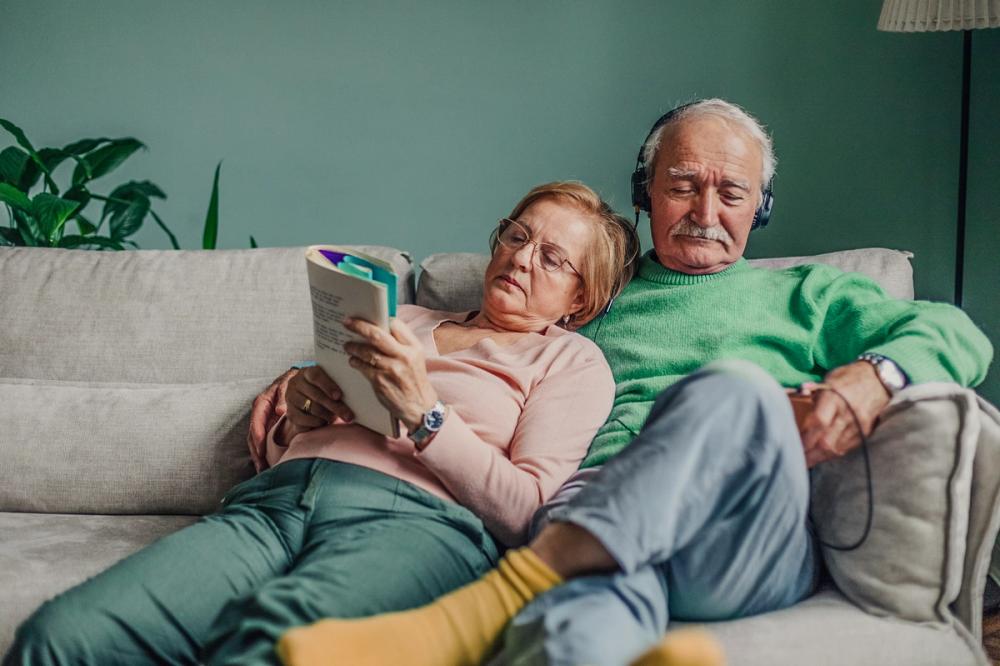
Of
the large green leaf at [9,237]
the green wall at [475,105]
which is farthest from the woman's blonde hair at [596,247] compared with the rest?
the large green leaf at [9,237]

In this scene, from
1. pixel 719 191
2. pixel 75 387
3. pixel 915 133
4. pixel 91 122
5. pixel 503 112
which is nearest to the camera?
pixel 719 191

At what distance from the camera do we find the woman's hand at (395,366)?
4.07 feet

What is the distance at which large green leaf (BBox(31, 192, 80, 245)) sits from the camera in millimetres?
2264

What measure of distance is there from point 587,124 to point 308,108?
0.82 metres

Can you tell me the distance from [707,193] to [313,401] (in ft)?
2.52

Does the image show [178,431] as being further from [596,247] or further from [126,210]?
[126,210]

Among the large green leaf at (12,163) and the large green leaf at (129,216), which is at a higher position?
the large green leaf at (12,163)

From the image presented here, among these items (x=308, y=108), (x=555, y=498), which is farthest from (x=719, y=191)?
(x=308, y=108)

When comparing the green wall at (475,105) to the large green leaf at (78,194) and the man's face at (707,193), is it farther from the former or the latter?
the man's face at (707,193)

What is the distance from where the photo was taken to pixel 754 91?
2.48 metres

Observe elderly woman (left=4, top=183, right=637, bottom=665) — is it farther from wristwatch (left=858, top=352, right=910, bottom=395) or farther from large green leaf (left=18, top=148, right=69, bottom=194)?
large green leaf (left=18, top=148, right=69, bottom=194)

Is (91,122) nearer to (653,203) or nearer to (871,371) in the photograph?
(653,203)

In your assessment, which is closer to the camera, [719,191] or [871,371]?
[871,371]

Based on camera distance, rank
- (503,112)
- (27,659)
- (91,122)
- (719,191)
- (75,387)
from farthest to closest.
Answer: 1. (91,122)
2. (503,112)
3. (75,387)
4. (719,191)
5. (27,659)
